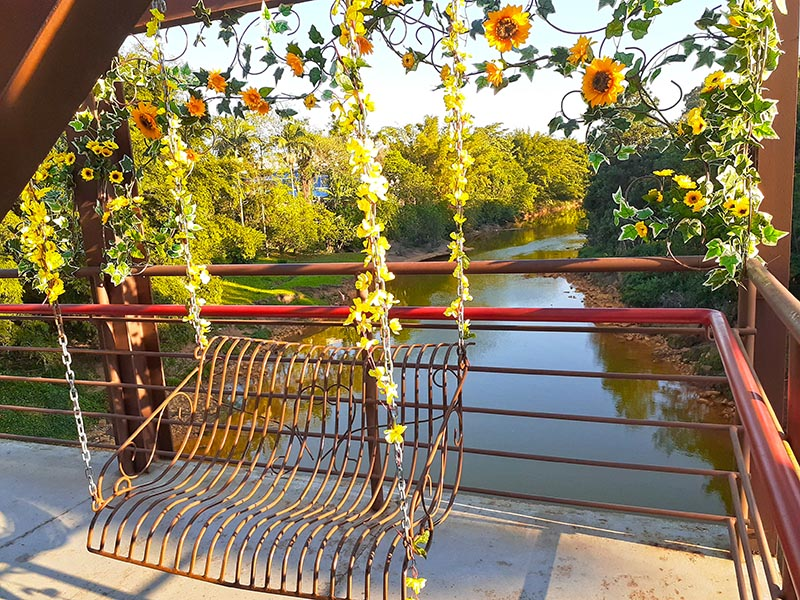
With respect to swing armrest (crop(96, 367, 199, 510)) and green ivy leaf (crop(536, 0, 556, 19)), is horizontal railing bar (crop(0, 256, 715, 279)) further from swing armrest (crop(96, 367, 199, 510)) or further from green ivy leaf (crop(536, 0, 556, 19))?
green ivy leaf (crop(536, 0, 556, 19))

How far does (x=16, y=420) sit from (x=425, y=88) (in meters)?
9.13

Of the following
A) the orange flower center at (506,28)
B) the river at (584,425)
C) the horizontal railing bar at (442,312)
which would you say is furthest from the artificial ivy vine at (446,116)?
the river at (584,425)

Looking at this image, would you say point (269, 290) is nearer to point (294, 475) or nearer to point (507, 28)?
point (294, 475)

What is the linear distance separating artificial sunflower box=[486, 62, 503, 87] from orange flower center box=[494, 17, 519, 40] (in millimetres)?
84

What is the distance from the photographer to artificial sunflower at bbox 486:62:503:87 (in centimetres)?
179

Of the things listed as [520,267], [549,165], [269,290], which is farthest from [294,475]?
[549,165]

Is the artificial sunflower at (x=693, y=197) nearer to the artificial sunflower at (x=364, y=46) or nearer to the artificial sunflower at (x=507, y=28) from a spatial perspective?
the artificial sunflower at (x=507, y=28)


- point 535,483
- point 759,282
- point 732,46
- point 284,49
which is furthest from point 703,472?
point 535,483

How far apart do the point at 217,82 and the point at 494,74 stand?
0.99 m

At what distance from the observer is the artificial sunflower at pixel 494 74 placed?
1794 millimetres

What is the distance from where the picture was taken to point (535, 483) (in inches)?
263

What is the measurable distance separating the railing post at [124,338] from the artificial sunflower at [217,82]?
0.39 m

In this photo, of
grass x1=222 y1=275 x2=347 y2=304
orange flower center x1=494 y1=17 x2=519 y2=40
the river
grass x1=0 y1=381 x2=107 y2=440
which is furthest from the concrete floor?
grass x1=222 y1=275 x2=347 y2=304

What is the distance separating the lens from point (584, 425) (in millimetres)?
8352
